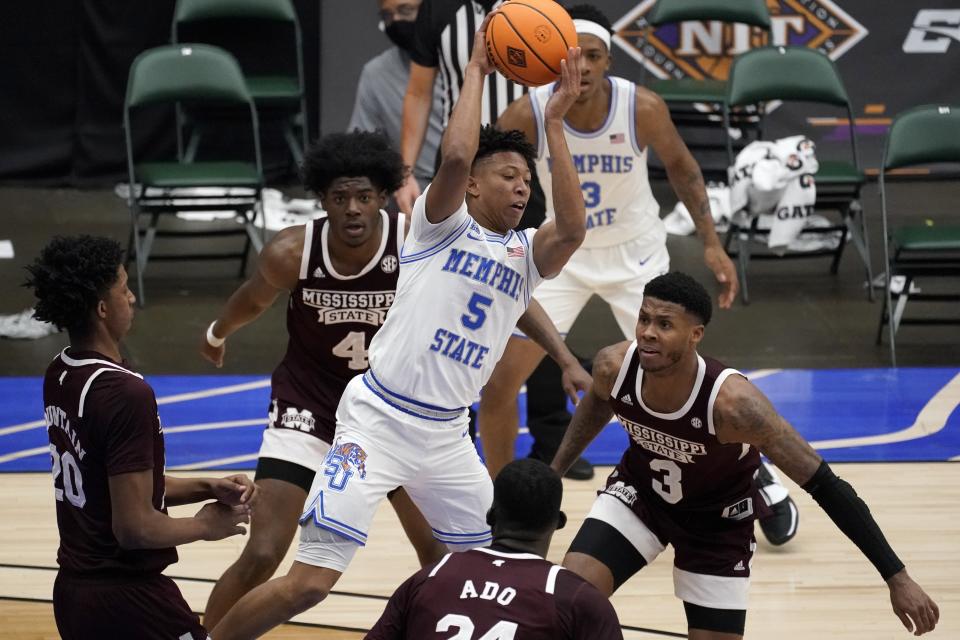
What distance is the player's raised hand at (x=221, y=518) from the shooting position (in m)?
3.64

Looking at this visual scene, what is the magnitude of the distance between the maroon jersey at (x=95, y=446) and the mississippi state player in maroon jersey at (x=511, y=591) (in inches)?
31.5

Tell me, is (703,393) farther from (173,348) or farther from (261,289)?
(173,348)

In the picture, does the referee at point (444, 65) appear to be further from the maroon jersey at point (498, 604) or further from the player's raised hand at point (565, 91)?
the maroon jersey at point (498, 604)

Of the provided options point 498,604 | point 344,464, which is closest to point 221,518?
point 344,464

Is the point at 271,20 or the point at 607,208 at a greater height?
the point at 271,20

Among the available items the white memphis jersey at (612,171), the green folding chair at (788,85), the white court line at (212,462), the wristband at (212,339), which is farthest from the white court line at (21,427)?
the green folding chair at (788,85)

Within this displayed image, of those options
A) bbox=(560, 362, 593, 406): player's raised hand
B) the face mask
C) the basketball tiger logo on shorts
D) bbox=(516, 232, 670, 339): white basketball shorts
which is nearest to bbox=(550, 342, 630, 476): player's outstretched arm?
bbox=(560, 362, 593, 406): player's raised hand

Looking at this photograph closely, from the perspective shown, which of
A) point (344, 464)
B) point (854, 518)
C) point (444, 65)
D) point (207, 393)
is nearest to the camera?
point (854, 518)

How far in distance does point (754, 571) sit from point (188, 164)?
5117 mm

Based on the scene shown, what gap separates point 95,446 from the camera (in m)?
3.52

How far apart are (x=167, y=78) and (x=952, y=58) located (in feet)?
19.6

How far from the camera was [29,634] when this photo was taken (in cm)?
501

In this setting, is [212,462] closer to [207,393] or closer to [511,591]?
[207,393]

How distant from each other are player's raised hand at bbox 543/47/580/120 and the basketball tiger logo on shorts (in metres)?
1.17
